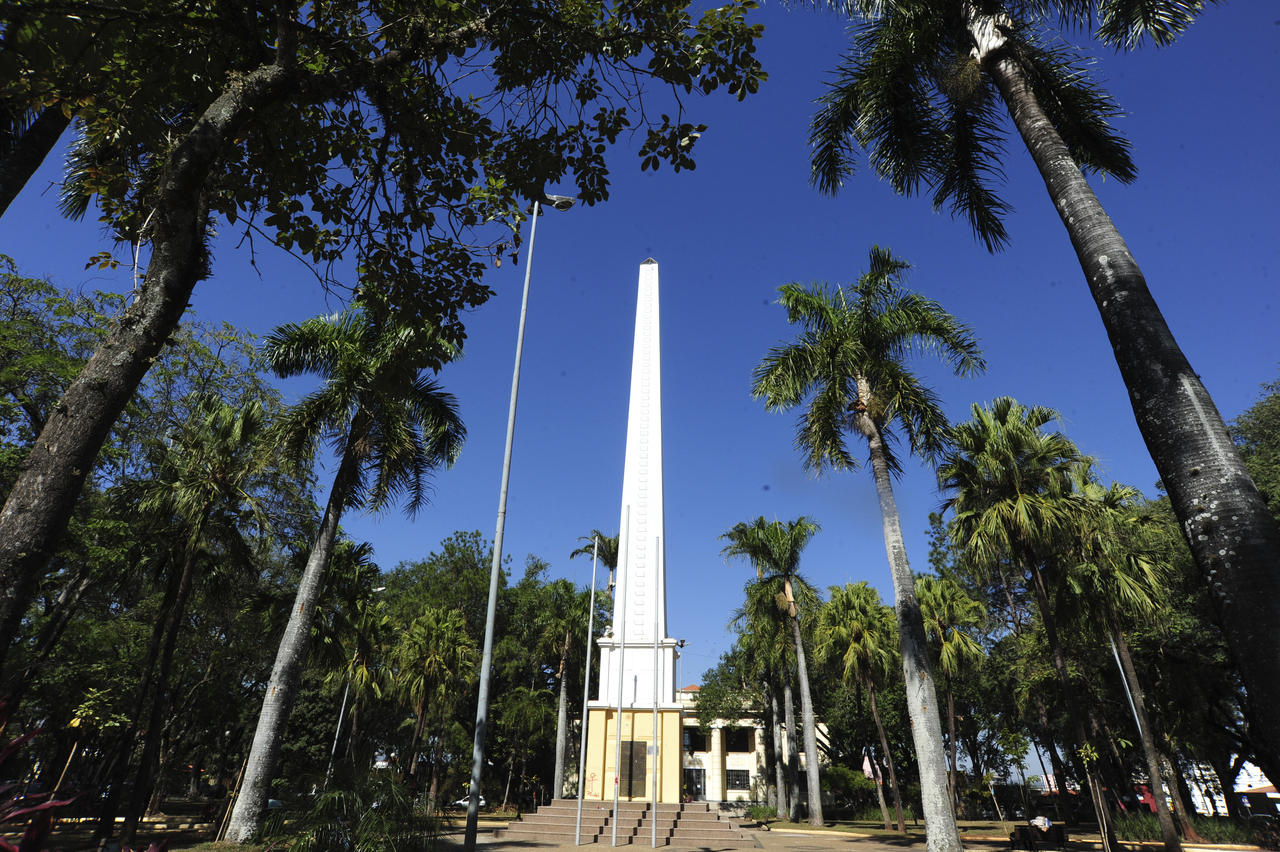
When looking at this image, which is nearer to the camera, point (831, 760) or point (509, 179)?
point (509, 179)

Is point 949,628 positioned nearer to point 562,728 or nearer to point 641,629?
point 641,629

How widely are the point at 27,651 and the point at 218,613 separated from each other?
8.16 m

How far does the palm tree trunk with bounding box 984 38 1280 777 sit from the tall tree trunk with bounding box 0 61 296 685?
6176mm

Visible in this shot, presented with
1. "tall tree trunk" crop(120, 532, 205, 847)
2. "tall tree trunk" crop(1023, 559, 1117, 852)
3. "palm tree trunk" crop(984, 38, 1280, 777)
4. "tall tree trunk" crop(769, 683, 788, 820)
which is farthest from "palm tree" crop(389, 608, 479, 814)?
"palm tree trunk" crop(984, 38, 1280, 777)

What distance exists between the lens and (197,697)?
25188 millimetres

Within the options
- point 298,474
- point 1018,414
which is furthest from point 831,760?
point 298,474

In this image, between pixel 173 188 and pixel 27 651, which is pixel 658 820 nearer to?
pixel 27 651

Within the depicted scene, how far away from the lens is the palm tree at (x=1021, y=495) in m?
15.1

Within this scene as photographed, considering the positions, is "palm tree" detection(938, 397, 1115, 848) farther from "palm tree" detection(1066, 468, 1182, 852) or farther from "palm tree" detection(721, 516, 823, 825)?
"palm tree" detection(721, 516, 823, 825)

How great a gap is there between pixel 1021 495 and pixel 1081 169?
898 centimetres

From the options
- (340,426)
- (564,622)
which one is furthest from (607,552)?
(340,426)

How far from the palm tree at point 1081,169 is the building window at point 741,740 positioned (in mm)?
47882

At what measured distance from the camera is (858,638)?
26672 millimetres

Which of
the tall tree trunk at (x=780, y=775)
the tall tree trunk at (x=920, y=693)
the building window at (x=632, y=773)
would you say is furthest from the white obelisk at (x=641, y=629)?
the tall tree trunk at (x=780, y=775)
